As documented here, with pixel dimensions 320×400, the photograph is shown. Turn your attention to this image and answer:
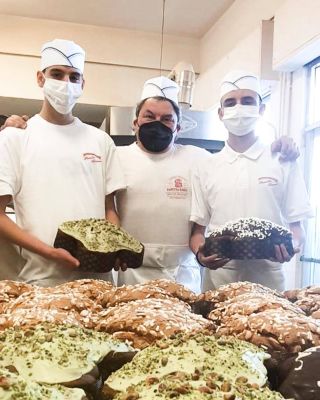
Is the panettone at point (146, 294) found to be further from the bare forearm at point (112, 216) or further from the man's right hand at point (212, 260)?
the bare forearm at point (112, 216)

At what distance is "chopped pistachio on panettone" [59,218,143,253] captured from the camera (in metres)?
1.99

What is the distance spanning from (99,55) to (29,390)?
4663mm

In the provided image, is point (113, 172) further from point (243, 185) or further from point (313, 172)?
point (313, 172)

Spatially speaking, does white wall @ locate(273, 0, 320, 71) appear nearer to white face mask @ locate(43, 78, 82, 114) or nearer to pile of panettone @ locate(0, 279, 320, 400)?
white face mask @ locate(43, 78, 82, 114)

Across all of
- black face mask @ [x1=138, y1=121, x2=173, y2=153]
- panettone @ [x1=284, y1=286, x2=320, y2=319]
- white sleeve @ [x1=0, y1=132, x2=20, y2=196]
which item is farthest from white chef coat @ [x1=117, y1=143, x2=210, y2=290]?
panettone @ [x1=284, y1=286, x2=320, y2=319]

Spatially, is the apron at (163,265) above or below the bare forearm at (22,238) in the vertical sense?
below

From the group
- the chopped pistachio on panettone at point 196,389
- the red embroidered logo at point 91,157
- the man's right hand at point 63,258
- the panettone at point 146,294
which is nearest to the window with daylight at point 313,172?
the red embroidered logo at point 91,157

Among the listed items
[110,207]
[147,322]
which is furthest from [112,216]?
[147,322]

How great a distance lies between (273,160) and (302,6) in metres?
1.12

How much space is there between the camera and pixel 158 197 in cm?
258

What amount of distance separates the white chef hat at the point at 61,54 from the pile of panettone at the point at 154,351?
1350 millimetres

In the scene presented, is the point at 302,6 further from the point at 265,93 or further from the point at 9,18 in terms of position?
the point at 9,18

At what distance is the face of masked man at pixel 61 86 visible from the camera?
2.37 meters

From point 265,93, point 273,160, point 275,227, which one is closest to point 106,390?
point 275,227
